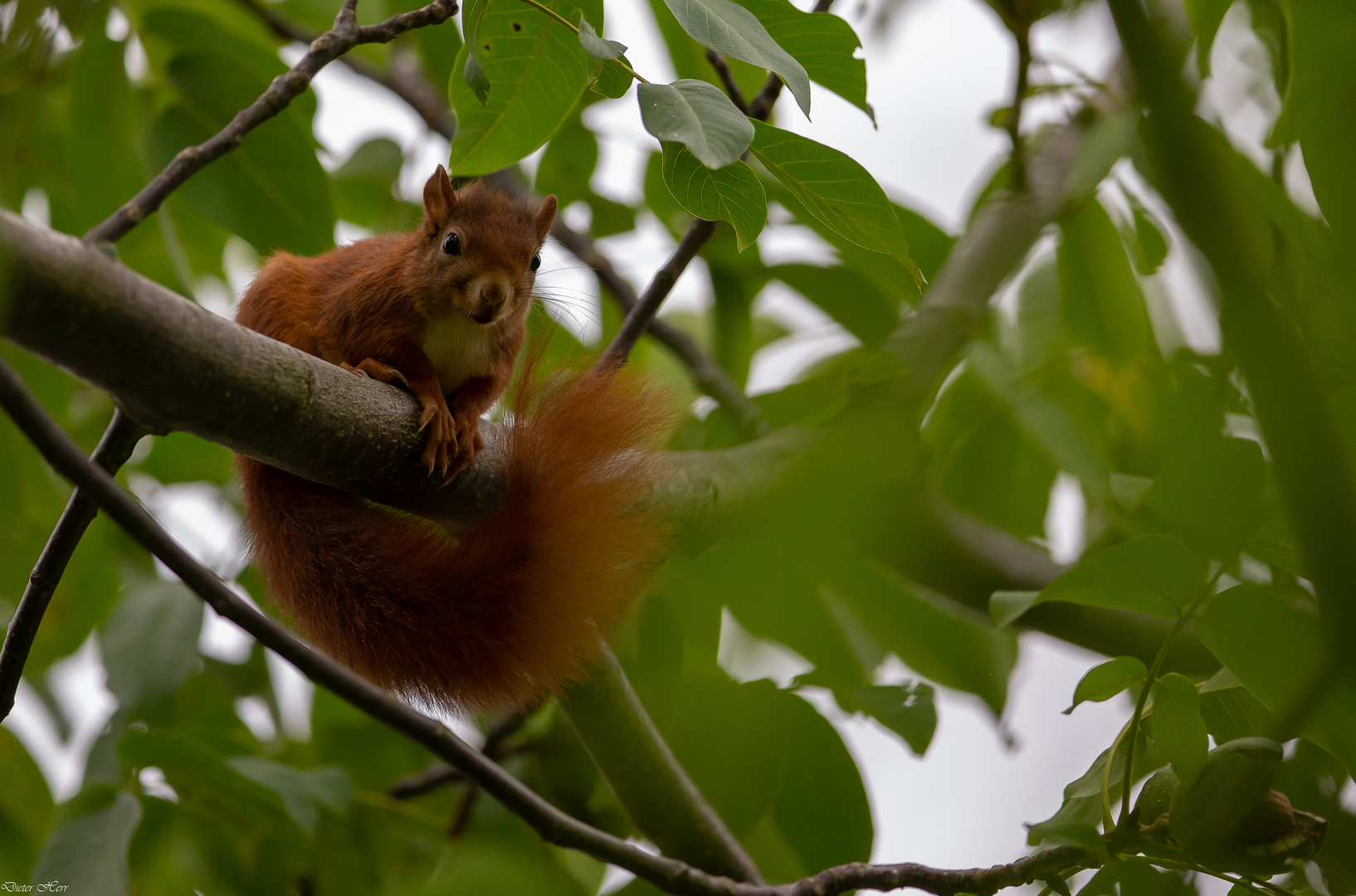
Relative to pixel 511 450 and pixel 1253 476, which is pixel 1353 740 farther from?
pixel 511 450

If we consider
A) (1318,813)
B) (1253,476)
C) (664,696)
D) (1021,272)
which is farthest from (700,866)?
(1021,272)

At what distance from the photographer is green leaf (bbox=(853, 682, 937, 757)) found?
146 cm

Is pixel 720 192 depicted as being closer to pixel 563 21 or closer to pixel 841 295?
pixel 563 21

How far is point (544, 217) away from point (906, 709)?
1168 mm

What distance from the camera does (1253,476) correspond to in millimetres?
771

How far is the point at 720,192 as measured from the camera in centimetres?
100

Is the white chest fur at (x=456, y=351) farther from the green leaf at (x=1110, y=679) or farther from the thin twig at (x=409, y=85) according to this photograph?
the green leaf at (x=1110, y=679)

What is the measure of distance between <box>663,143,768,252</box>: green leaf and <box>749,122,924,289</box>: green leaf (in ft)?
0.13

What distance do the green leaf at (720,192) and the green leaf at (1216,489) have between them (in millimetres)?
438

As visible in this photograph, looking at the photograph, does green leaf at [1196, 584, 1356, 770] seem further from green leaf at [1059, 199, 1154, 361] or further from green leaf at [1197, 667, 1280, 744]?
green leaf at [1059, 199, 1154, 361]

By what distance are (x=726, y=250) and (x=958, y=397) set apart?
0.59m

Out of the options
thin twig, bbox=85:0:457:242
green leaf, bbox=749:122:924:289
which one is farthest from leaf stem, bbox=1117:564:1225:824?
thin twig, bbox=85:0:457:242

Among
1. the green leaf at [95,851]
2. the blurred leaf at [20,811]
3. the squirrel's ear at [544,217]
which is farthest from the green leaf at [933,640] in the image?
the blurred leaf at [20,811]

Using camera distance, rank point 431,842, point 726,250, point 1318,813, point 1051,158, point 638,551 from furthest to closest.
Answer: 1. point 1051,158
2. point 726,250
3. point 431,842
4. point 638,551
5. point 1318,813
